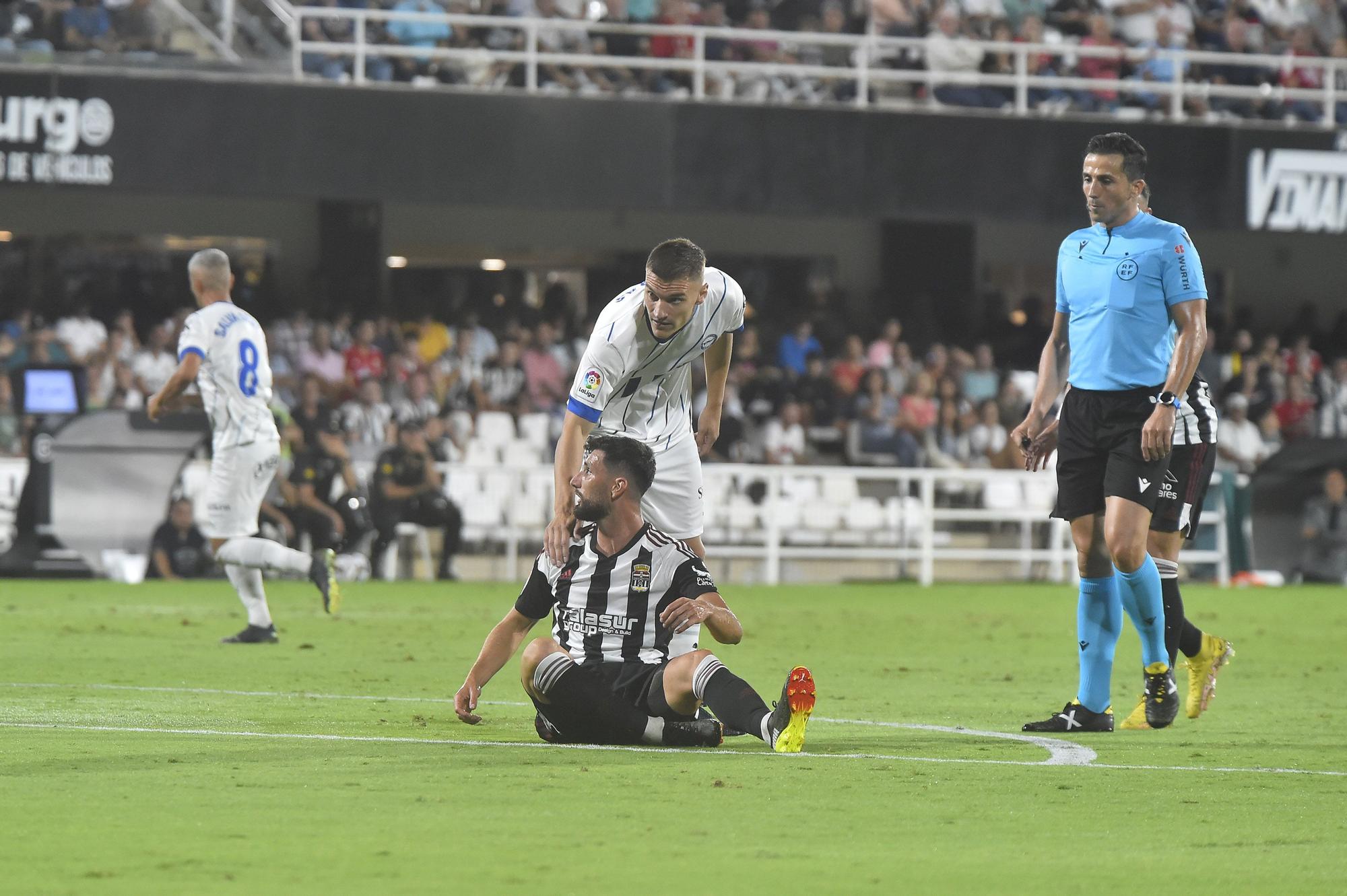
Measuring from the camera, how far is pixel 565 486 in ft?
23.4

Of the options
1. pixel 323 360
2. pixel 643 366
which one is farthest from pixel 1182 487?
pixel 323 360

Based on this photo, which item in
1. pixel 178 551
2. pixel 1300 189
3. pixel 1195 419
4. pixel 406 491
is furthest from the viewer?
pixel 1300 189

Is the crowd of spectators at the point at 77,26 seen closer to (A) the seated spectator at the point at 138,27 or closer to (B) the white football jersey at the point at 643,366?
(A) the seated spectator at the point at 138,27

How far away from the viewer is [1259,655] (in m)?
12.8

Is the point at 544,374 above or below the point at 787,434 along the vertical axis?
above

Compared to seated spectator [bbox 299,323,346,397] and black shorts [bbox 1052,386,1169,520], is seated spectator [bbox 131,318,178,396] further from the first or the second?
black shorts [bbox 1052,386,1169,520]

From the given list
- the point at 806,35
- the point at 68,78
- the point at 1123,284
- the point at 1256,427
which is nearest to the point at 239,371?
the point at 1123,284

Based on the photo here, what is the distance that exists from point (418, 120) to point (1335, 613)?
11.6 meters

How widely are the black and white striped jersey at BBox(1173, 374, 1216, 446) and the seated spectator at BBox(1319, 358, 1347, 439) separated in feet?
56.1

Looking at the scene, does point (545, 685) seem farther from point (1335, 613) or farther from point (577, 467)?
point (1335, 613)

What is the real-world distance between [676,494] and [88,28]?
52.7 ft

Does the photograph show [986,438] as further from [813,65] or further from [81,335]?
[81,335]

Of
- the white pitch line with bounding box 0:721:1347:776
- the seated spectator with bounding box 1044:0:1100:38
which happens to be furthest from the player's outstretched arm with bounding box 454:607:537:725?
the seated spectator with bounding box 1044:0:1100:38

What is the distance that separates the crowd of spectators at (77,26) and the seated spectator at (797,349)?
8008mm
